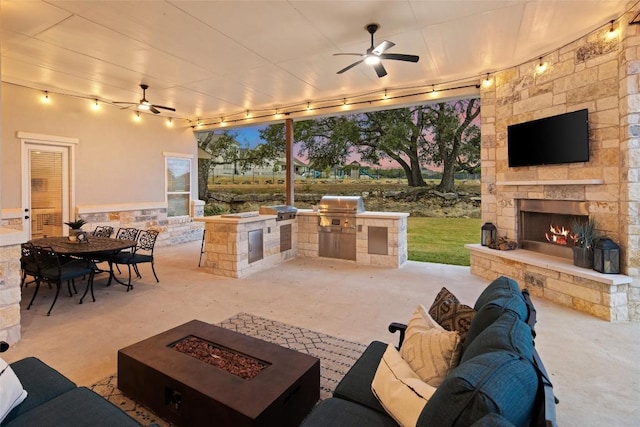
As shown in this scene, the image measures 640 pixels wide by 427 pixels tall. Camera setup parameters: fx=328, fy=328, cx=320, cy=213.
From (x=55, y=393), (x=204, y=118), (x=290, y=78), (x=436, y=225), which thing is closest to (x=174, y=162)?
(x=204, y=118)

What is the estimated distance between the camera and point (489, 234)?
16.3 ft

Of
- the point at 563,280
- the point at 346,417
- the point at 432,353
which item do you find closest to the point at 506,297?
the point at 432,353

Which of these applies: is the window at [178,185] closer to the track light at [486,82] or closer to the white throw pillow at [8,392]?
the track light at [486,82]

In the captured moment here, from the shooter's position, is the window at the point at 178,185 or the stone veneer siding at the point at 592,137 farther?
the window at the point at 178,185

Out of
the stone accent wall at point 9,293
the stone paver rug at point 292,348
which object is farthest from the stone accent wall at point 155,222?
the stone paver rug at point 292,348

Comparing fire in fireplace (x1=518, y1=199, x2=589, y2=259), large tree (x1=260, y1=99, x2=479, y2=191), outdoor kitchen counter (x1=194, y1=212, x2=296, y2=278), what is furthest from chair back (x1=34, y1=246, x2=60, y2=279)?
large tree (x1=260, y1=99, x2=479, y2=191)

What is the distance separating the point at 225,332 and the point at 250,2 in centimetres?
300

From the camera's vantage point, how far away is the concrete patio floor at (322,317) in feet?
7.73

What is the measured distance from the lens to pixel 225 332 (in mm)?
2408

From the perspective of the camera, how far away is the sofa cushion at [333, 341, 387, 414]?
149cm

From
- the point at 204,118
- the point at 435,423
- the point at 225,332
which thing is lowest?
the point at 225,332

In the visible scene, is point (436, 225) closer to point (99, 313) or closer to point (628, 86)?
point (628, 86)

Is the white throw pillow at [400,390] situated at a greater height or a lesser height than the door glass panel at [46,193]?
lesser

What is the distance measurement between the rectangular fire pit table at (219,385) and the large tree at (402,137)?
25.8ft
